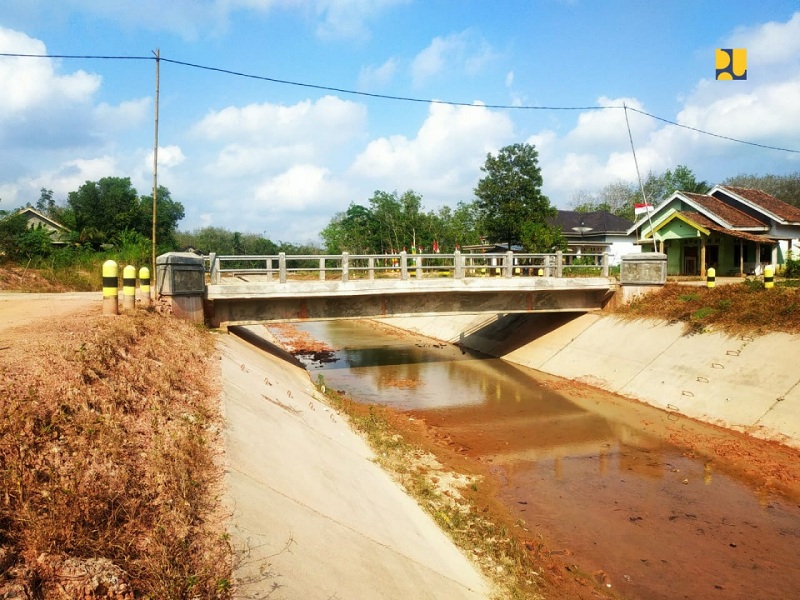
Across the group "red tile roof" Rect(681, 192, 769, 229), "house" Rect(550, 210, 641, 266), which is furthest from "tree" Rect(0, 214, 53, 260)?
"red tile roof" Rect(681, 192, 769, 229)

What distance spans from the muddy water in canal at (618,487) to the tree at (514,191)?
1948 centimetres

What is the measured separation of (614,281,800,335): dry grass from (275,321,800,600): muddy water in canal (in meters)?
3.81

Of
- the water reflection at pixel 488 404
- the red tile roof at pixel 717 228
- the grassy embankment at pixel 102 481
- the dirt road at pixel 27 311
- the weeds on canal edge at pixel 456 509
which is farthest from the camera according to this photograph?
the red tile roof at pixel 717 228

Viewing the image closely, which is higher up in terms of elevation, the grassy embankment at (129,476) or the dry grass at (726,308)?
the dry grass at (726,308)

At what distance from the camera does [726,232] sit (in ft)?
95.6

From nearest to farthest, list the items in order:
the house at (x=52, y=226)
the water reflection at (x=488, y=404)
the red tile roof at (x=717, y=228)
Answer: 1. the water reflection at (x=488, y=404)
2. the red tile roof at (x=717, y=228)
3. the house at (x=52, y=226)

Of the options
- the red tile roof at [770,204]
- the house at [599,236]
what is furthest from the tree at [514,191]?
the red tile roof at [770,204]

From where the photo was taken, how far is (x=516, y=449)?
12680mm

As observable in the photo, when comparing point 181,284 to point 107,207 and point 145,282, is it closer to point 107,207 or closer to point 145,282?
point 145,282

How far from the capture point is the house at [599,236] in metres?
43.2

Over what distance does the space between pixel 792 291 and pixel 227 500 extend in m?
18.1

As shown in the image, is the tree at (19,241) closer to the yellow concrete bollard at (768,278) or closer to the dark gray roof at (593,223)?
the yellow concrete bollard at (768,278)

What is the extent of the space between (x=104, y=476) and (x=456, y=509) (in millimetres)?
5691

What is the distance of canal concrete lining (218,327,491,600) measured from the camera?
13.3 feet
